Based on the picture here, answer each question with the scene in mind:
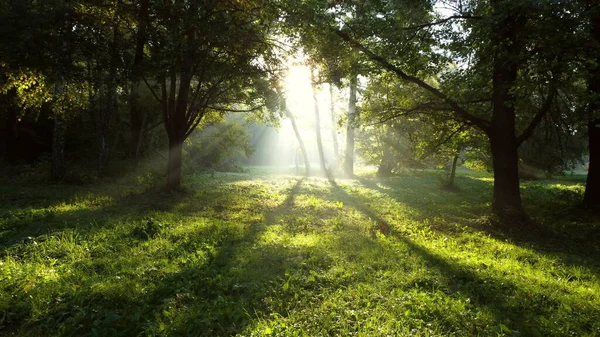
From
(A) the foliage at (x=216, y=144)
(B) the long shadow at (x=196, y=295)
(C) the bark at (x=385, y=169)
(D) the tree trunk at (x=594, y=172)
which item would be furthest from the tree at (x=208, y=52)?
(C) the bark at (x=385, y=169)

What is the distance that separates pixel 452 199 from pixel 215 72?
497 inches

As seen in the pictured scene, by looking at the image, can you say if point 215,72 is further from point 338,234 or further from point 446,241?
point 446,241

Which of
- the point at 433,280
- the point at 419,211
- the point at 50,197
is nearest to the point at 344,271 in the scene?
the point at 433,280

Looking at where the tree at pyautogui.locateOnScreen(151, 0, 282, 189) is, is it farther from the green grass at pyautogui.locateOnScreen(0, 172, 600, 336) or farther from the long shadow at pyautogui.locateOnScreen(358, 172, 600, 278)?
the long shadow at pyautogui.locateOnScreen(358, 172, 600, 278)

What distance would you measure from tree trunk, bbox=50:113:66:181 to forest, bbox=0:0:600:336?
3.0 inches

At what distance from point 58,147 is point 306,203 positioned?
1206 centimetres

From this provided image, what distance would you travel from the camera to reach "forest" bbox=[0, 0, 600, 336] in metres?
→ 4.95

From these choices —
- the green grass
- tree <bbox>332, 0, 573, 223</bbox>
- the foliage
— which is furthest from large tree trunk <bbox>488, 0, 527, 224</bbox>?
the foliage

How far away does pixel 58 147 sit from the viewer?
625 inches

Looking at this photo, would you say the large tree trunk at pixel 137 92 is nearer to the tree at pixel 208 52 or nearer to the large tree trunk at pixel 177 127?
the tree at pixel 208 52

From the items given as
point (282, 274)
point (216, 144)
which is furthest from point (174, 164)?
point (216, 144)

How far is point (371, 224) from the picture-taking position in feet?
34.9

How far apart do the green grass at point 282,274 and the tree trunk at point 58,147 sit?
4749mm

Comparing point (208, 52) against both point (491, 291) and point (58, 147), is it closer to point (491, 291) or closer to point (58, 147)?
point (58, 147)
